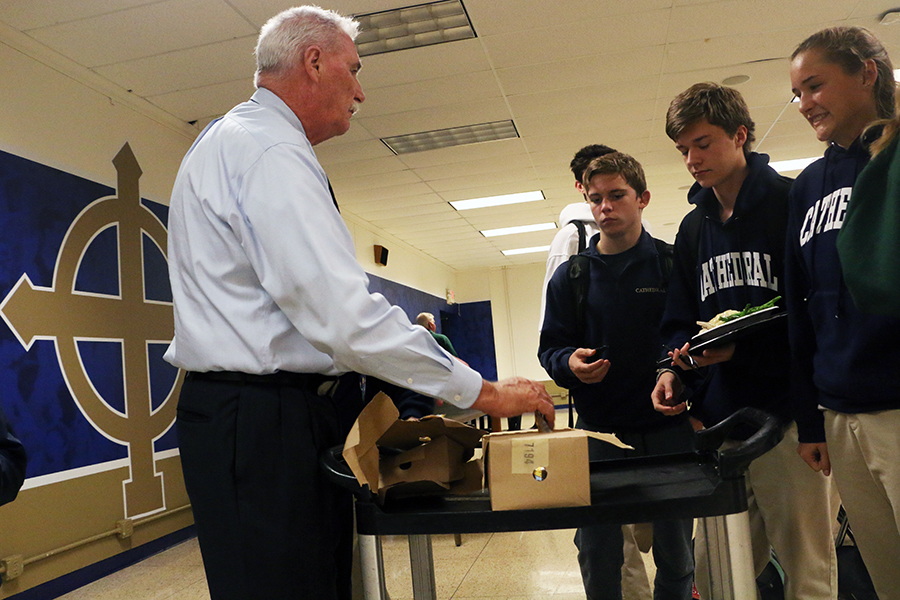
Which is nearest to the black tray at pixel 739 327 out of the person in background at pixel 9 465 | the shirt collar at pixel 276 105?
the shirt collar at pixel 276 105

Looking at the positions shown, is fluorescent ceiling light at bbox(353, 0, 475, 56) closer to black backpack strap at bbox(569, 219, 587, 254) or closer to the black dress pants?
black backpack strap at bbox(569, 219, 587, 254)

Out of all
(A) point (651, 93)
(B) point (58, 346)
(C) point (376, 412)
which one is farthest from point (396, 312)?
(A) point (651, 93)

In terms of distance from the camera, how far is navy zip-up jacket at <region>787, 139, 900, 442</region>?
4.08 ft

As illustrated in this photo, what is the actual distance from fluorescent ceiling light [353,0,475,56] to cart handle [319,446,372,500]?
129 inches

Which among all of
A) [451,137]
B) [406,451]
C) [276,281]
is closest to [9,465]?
[276,281]

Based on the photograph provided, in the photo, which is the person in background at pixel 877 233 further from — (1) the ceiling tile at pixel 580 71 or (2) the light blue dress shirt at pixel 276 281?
(1) the ceiling tile at pixel 580 71

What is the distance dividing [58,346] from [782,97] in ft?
18.9

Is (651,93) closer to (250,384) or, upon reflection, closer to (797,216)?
(797,216)

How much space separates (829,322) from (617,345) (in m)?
0.78

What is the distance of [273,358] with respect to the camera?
118 cm

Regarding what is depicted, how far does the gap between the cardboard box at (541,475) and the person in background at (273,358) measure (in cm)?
12

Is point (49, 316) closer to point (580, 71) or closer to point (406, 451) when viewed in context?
point (406, 451)

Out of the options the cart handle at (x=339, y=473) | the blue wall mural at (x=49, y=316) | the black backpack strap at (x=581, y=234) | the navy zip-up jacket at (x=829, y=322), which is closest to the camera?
the cart handle at (x=339, y=473)

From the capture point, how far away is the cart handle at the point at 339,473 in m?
1.09
